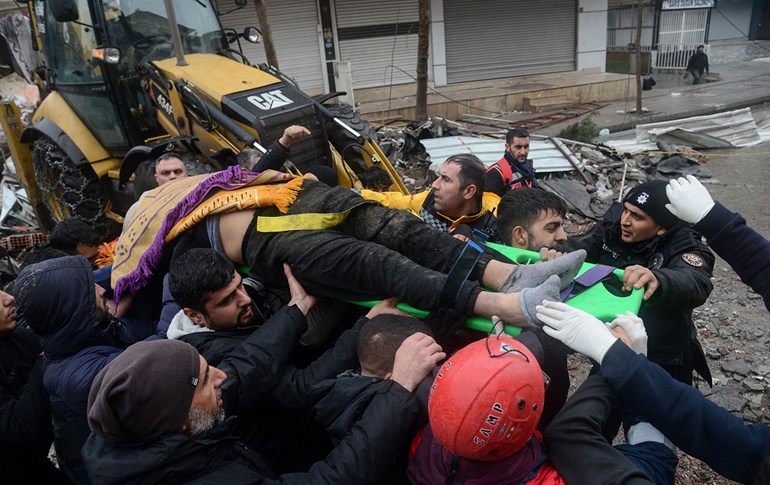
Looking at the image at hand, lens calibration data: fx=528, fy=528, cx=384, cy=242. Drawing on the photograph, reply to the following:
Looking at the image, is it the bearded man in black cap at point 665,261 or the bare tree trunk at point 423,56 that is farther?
the bare tree trunk at point 423,56

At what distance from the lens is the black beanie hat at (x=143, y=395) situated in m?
1.43

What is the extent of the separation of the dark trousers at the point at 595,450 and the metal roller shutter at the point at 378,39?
47.5 ft

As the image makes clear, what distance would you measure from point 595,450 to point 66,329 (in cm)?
201

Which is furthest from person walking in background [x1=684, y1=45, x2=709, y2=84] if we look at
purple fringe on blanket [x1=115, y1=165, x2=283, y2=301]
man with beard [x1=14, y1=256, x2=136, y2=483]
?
man with beard [x1=14, y1=256, x2=136, y2=483]

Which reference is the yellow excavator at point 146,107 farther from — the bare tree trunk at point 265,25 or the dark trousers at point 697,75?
the dark trousers at point 697,75

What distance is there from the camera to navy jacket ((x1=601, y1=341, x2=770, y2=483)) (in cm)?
154

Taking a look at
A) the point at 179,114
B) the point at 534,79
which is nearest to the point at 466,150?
the point at 179,114

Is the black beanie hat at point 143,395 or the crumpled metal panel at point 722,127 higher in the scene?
the black beanie hat at point 143,395

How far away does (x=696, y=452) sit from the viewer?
1590 mm

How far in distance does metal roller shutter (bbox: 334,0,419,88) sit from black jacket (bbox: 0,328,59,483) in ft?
44.7

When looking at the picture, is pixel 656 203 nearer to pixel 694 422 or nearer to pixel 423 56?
pixel 694 422

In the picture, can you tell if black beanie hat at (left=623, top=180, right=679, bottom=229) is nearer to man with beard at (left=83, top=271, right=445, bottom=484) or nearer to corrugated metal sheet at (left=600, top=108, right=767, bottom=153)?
man with beard at (left=83, top=271, right=445, bottom=484)

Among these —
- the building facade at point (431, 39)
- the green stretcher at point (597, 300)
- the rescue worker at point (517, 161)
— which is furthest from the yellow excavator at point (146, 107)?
the building facade at point (431, 39)

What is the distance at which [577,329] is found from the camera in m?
1.72
